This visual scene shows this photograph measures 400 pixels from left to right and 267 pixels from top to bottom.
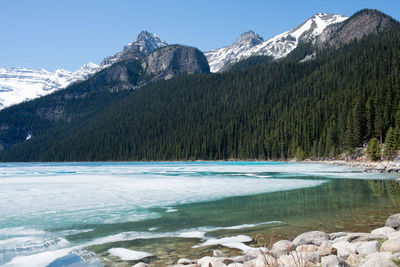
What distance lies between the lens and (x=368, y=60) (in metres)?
127

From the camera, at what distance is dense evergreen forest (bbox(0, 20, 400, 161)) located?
78.2 m

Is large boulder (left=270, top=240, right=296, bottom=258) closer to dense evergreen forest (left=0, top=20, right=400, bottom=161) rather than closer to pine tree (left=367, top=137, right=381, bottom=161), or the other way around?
pine tree (left=367, top=137, right=381, bottom=161)

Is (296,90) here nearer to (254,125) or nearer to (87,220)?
(254,125)

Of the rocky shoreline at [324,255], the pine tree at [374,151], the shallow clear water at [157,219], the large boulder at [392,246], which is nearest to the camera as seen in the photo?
the rocky shoreline at [324,255]

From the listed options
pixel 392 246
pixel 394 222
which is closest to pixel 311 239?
pixel 392 246

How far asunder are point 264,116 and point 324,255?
442ft

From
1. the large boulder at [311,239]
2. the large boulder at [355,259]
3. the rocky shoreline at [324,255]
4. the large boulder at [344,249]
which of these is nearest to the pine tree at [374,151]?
the rocky shoreline at [324,255]

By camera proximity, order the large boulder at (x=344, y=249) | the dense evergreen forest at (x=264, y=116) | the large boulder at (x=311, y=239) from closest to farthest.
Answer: the large boulder at (x=344, y=249) < the large boulder at (x=311, y=239) < the dense evergreen forest at (x=264, y=116)

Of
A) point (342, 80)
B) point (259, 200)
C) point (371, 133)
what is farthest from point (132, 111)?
point (259, 200)

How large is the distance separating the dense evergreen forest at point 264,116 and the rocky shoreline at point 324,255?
47842mm

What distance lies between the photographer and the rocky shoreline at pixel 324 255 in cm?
521

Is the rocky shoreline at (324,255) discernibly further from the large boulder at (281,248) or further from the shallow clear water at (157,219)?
the shallow clear water at (157,219)

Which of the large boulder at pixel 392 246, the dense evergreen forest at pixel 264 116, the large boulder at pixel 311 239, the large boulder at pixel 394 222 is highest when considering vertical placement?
the dense evergreen forest at pixel 264 116

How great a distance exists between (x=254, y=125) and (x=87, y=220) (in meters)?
125
